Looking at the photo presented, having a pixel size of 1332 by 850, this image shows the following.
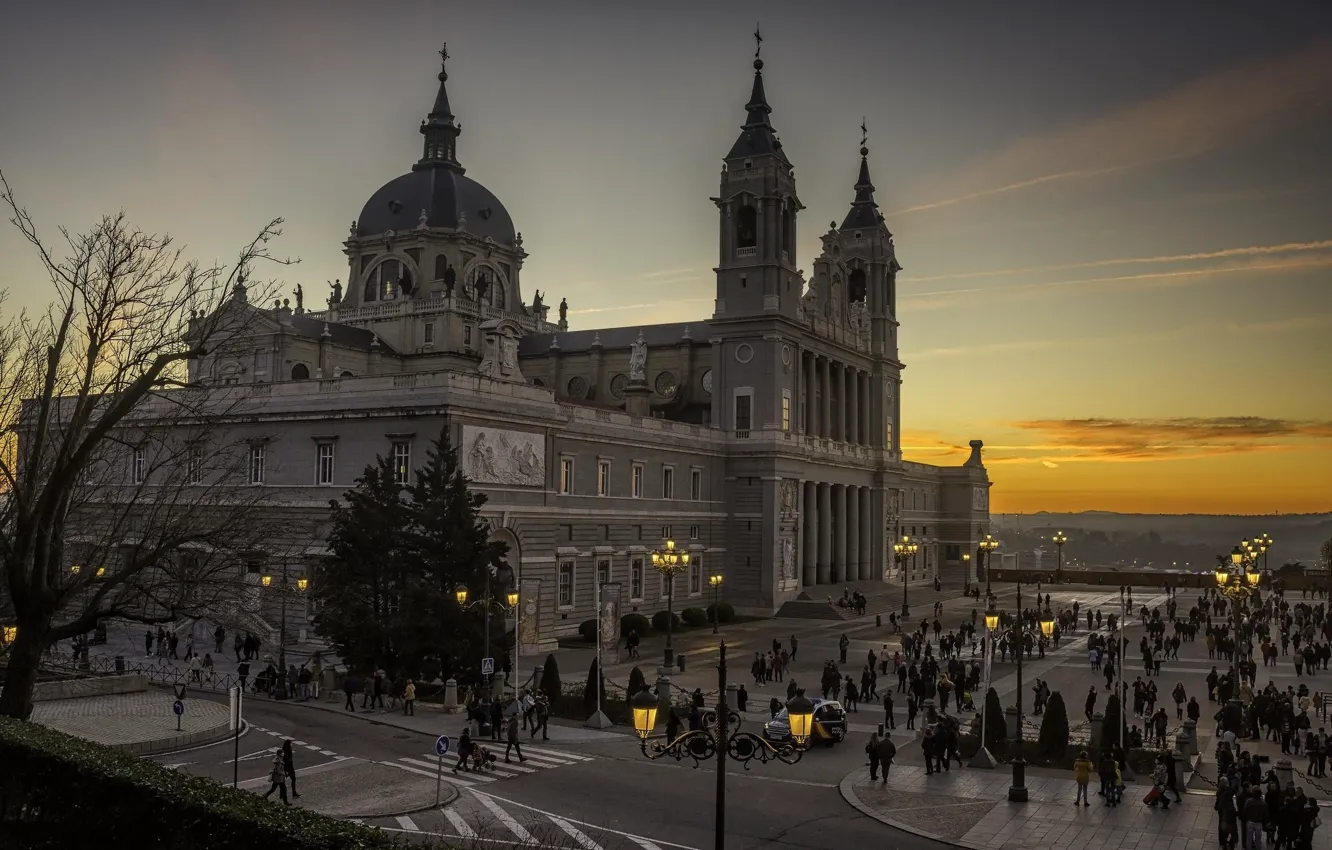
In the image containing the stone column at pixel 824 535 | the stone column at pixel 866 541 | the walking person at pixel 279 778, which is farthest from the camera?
the stone column at pixel 866 541

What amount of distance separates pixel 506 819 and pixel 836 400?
6667 cm

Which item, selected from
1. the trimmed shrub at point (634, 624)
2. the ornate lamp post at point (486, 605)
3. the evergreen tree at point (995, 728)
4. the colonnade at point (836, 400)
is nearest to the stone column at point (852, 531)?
the colonnade at point (836, 400)

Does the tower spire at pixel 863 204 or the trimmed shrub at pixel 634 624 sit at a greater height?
the tower spire at pixel 863 204

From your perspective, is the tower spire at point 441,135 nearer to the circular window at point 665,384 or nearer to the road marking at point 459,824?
the circular window at point 665,384

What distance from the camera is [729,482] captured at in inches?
2928

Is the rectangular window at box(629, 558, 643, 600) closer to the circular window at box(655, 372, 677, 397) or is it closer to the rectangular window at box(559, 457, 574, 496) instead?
the rectangular window at box(559, 457, 574, 496)

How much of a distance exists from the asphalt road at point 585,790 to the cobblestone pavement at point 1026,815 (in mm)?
895

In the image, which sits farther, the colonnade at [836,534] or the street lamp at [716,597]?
the colonnade at [836,534]

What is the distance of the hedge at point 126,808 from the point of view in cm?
1403

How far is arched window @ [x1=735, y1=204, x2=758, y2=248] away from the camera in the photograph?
75938mm

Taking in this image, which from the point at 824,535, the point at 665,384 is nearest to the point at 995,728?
the point at 824,535

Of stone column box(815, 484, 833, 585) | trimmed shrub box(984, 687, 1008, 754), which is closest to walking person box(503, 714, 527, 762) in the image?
trimmed shrub box(984, 687, 1008, 754)

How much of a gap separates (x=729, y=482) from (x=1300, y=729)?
145 feet

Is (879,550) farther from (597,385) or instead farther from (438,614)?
(438,614)
